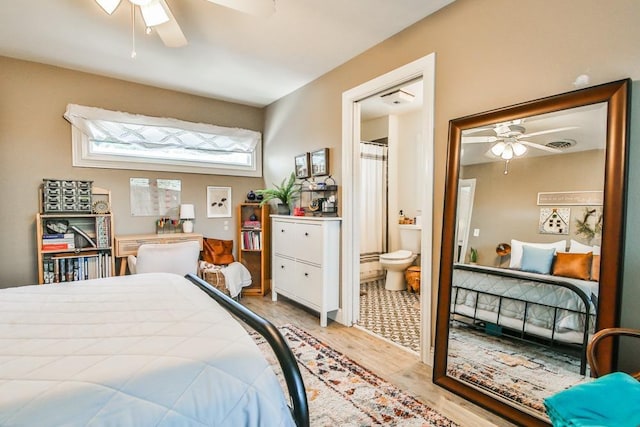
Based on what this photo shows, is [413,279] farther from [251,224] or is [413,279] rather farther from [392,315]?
[251,224]

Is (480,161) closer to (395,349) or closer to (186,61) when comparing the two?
(395,349)

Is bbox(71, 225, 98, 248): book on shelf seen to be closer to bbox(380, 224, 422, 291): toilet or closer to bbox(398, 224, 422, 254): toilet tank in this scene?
bbox(380, 224, 422, 291): toilet

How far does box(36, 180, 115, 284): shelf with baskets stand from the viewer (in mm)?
3223

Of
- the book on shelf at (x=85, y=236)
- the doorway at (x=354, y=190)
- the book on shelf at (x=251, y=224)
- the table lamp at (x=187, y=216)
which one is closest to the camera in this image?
the doorway at (x=354, y=190)

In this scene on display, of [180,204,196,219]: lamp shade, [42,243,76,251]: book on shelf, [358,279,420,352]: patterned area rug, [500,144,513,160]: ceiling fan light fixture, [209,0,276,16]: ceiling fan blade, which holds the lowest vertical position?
[358,279,420,352]: patterned area rug

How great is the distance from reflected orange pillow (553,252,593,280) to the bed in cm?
154

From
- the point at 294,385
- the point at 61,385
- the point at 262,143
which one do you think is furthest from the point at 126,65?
the point at 294,385

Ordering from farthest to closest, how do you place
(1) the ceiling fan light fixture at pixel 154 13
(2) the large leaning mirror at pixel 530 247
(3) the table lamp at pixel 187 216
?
(3) the table lamp at pixel 187 216 → (1) the ceiling fan light fixture at pixel 154 13 → (2) the large leaning mirror at pixel 530 247

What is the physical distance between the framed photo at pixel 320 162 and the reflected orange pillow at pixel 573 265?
7.35 feet

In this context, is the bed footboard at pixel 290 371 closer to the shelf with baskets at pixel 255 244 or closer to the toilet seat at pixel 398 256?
the shelf with baskets at pixel 255 244

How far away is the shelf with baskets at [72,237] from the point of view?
322cm

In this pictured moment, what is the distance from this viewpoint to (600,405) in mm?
1093

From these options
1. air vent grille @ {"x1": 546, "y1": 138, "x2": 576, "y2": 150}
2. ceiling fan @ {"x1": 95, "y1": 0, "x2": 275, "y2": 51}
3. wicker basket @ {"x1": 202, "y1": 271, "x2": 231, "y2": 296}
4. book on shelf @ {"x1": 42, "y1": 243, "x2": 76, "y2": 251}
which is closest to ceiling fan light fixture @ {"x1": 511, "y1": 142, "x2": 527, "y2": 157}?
air vent grille @ {"x1": 546, "y1": 138, "x2": 576, "y2": 150}

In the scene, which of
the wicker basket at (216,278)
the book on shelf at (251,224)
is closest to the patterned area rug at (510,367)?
the wicker basket at (216,278)
